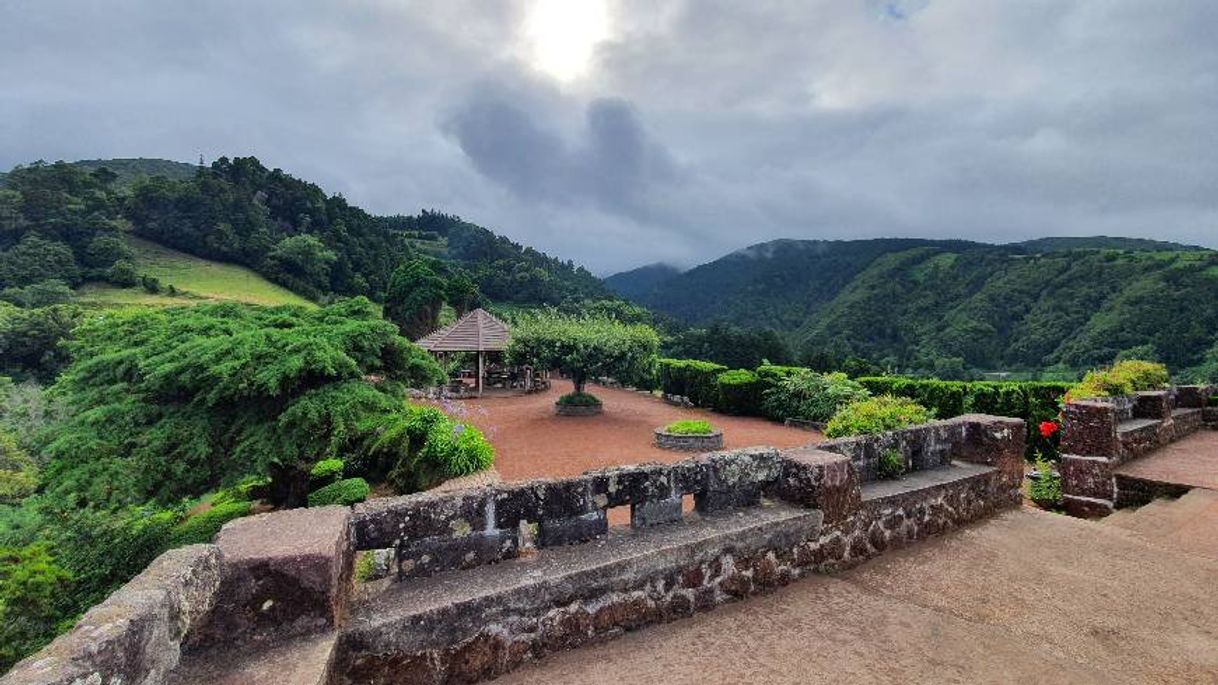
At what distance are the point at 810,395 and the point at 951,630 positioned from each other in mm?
15723

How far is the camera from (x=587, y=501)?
2867mm

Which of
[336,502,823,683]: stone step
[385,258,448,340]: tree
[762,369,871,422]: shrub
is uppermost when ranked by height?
[385,258,448,340]: tree

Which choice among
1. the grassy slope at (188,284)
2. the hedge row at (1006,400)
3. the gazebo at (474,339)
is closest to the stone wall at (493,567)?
the hedge row at (1006,400)

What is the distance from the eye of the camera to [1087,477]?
631cm

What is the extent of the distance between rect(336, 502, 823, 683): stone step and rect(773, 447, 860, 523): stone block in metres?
0.15

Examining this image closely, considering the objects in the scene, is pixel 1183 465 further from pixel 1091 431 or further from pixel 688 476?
pixel 688 476

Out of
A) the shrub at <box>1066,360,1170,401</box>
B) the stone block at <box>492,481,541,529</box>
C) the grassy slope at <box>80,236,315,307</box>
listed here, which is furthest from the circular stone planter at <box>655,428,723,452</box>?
the grassy slope at <box>80,236,315,307</box>

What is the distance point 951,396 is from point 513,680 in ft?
51.4

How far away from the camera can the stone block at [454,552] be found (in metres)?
Result: 2.49

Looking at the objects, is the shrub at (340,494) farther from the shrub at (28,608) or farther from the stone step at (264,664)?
the stone step at (264,664)

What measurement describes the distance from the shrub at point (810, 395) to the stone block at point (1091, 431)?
972 cm

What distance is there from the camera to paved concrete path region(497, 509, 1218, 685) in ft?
8.12

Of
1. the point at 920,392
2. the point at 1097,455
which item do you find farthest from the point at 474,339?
the point at 1097,455

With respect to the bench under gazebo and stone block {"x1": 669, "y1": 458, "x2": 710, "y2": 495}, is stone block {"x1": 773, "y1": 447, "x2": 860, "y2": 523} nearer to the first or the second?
stone block {"x1": 669, "y1": 458, "x2": 710, "y2": 495}
